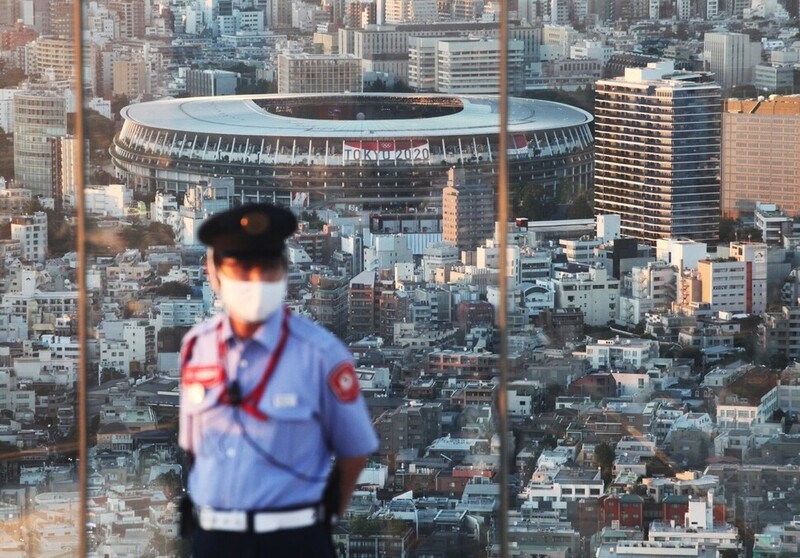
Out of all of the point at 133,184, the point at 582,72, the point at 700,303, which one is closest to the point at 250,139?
the point at 133,184

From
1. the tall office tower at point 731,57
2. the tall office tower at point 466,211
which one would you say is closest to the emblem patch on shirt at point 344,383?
the tall office tower at point 466,211

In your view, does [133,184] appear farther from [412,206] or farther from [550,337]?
[550,337]

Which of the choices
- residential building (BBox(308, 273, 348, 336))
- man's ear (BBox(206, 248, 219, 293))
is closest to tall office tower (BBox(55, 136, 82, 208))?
residential building (BBox(308, 273, 348, 336))

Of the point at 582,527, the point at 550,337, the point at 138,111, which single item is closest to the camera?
the point at 582,527

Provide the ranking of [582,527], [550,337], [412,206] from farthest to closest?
[412,206] → [550,337] → [582,527]

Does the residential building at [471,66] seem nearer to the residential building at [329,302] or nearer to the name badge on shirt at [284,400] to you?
the residential building at [329,302]

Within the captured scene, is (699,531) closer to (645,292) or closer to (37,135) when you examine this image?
(645,292)
